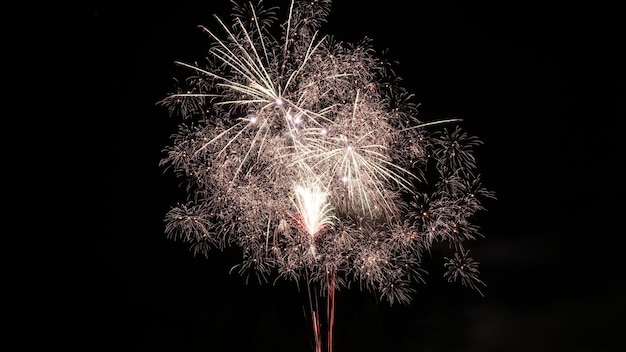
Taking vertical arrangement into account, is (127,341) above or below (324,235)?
above

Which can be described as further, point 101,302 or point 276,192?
point 101,302

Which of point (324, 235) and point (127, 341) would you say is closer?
point (324, 235)

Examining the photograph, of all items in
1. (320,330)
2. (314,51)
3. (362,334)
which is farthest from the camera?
(362,334)

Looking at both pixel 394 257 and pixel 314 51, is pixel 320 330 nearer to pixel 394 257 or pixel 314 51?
pixel 394 257

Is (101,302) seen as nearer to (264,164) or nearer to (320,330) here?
(320,330)

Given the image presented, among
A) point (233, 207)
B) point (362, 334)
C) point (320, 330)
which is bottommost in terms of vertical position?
point (320, 330)

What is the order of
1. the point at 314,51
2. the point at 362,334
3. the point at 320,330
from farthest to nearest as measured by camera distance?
the point at 362,334 → the point at 320,330 → the point at 314,51

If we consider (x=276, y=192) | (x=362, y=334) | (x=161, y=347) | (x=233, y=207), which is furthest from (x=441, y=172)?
(x=161, y=347)

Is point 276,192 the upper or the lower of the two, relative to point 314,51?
lower

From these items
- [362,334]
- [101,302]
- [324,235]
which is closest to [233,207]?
[324,235]
